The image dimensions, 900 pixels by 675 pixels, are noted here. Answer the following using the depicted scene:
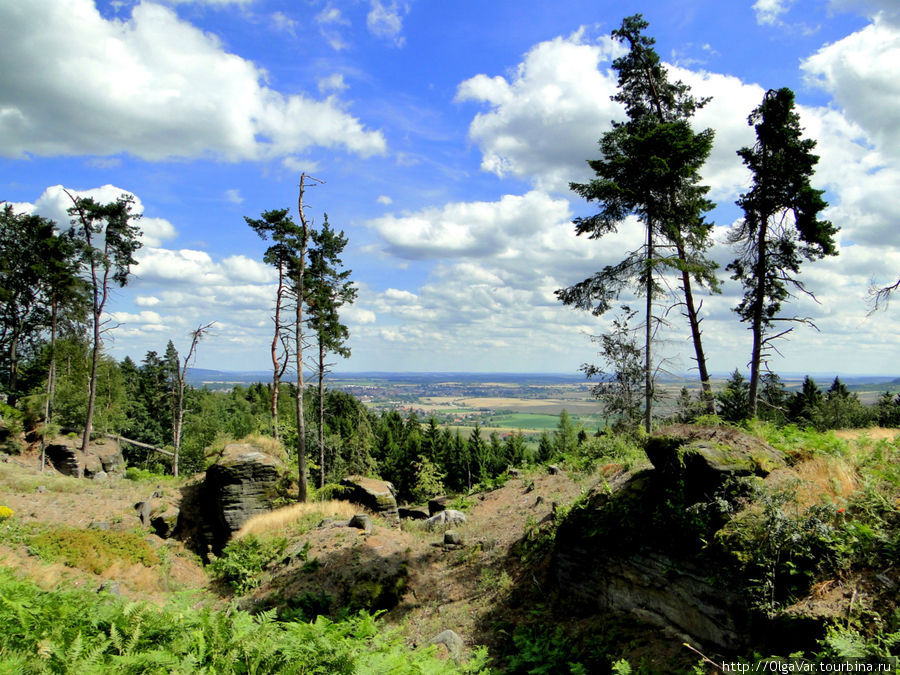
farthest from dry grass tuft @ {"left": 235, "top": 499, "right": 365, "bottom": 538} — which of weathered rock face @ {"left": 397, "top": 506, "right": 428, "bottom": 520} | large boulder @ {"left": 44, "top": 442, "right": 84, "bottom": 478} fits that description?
large boulder @ {"left": 44, "top": 442, "right": 84, "bottom": 478}

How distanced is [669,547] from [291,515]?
40.4 ft

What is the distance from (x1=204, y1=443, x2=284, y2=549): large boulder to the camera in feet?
50.5

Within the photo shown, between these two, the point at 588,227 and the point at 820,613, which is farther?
the point at 588,227

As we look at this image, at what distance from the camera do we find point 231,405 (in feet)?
219

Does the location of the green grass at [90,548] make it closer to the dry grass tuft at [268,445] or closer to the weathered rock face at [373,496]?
the dry grass tuft at [268,445]

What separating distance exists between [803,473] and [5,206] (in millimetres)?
42506

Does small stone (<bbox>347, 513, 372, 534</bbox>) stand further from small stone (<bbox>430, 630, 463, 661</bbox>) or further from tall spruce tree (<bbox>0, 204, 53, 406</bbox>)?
tall spruce tree (<bbox>0, 204, 53, 406</bbox>)

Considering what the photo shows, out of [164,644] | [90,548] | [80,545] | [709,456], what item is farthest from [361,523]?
[164,644]

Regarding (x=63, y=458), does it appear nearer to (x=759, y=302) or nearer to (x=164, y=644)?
(x=164, y=644)

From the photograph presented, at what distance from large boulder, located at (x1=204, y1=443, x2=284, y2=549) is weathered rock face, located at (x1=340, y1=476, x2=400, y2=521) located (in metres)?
2.83

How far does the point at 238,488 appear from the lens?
1561 centimetres

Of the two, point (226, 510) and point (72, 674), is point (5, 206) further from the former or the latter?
point (72, 674)

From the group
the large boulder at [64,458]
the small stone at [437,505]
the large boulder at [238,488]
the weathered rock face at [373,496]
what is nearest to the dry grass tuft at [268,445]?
the large boulder at [238,488]

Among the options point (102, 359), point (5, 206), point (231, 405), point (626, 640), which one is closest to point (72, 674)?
point (626, 640)
